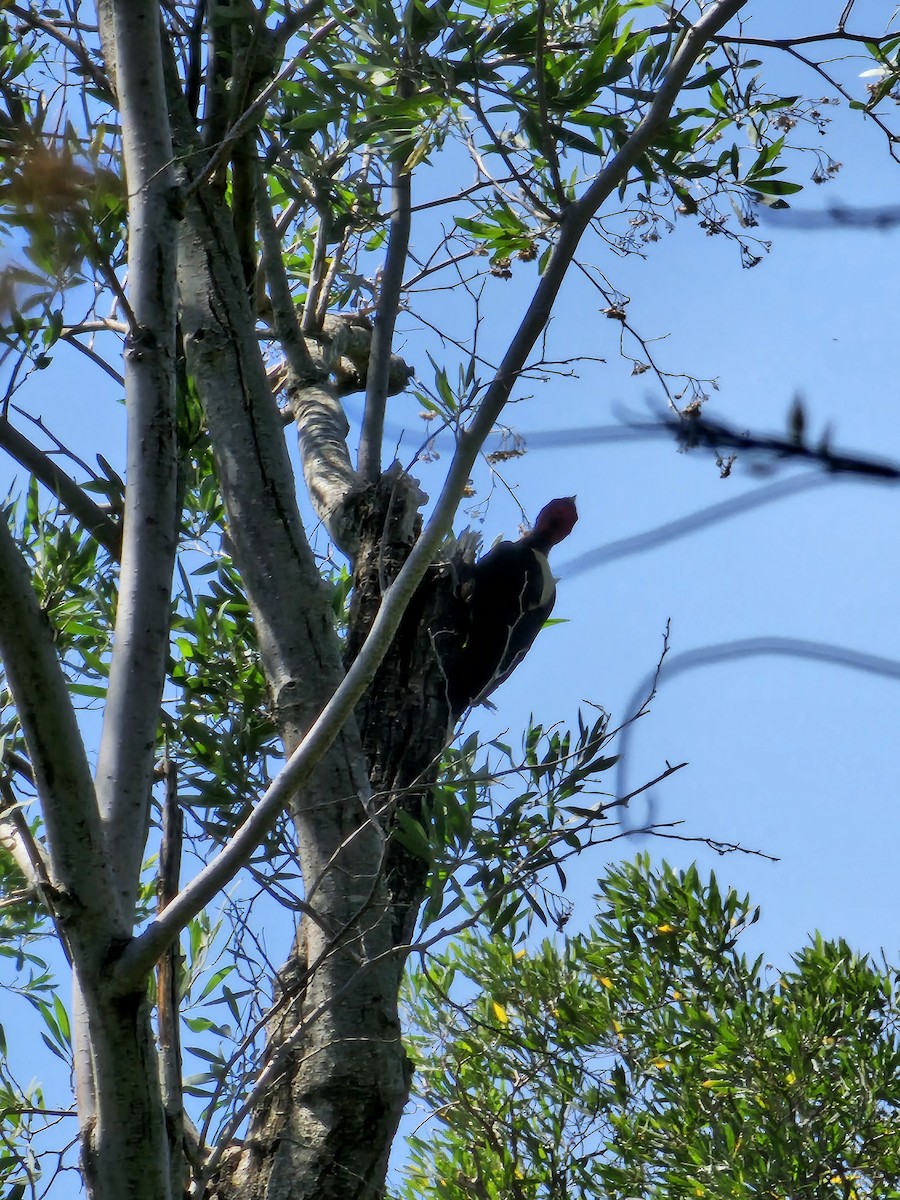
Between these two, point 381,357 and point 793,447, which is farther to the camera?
point 381,357

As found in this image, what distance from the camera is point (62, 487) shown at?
210 cm

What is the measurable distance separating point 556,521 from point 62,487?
3061 millimetres

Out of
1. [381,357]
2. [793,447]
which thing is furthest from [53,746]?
[381,357]

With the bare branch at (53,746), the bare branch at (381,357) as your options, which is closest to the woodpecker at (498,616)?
the bare branch at (381,357)

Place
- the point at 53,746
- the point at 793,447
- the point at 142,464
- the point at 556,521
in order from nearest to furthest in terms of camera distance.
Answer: the point at 793,447 < the point at 53,746 < the point at 142,464 < the point at 556,521

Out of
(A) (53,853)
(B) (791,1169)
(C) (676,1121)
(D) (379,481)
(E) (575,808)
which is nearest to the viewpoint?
(A) (53,853)

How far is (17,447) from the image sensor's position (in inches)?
79.7

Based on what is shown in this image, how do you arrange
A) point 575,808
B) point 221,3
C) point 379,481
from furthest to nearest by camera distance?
point 379,481, point 221,3, point 575,808

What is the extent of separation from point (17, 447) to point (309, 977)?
1.01 meters

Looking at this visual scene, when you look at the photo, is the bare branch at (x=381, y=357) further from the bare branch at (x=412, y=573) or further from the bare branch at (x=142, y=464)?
the bare branch at (x=412, y=573)

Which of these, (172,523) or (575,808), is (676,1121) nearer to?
(575,808)

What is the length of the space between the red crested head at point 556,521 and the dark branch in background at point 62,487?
2.93m

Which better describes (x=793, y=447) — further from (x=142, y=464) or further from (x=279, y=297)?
(x=279, y=297)

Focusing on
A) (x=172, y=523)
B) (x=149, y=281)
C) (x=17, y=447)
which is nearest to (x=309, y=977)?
(x=172, y=523)
